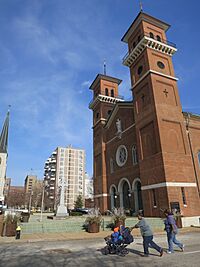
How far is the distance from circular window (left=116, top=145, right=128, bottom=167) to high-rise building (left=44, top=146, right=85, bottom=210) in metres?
69.5

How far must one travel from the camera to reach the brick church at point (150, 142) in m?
21.9

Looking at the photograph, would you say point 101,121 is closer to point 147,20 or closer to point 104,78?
point 104,78

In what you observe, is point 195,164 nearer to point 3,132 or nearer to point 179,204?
point 179,204

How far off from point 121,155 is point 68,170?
73.7 m

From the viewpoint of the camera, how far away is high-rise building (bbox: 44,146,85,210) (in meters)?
99.6

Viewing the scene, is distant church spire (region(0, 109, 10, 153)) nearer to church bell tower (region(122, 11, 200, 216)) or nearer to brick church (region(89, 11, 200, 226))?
brick church (region(89, 11, 200, 226))

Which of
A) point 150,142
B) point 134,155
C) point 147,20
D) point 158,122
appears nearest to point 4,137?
point 134,155

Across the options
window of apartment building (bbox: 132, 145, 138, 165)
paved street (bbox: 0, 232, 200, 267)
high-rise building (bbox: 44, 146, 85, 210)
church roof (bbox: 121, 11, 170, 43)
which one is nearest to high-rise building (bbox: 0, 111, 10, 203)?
high-rise building (bbox: 44, 146, 85, 210)

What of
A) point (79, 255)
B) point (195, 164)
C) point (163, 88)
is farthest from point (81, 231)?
point (163, 88)

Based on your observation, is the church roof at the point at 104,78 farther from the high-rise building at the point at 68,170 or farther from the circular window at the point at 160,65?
the high-rise building at the point at 68,170

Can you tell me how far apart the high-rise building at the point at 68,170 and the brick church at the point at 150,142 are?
65289 millimetres

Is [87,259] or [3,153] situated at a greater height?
[3,153]

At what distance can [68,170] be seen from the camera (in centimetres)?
10294

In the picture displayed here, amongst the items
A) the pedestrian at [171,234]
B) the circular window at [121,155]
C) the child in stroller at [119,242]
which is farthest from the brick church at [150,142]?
the child in stroller at [119,242]
